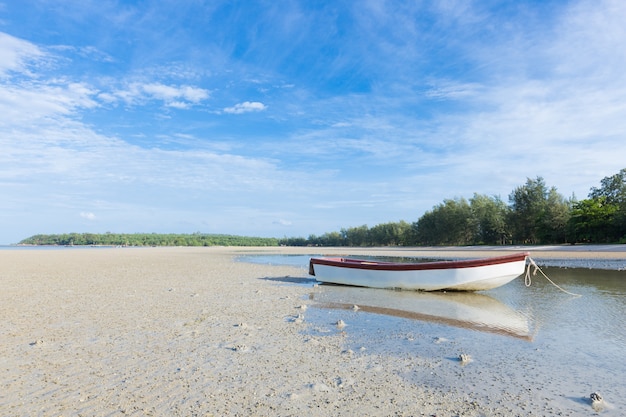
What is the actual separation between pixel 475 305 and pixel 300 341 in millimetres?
7530

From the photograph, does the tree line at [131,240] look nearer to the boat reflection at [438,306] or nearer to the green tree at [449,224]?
the green tree at [449,224]

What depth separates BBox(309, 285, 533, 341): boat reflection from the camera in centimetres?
971

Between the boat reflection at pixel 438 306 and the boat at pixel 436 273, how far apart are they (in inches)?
14.3

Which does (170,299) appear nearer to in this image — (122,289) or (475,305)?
(122,289)

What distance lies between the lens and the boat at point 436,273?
576 inches

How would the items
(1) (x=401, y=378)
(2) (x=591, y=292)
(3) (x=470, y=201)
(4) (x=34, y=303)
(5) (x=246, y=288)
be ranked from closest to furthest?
(1) (x=401, y=378), (4) (x=34, y=303), (2) (x=591, y=292), (5) (x=246, y=288), (3) (x=470, y=201)

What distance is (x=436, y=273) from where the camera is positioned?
1542 centimetres

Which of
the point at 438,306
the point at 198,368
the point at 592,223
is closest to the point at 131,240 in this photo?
the point at 592,223

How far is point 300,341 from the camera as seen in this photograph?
786cm

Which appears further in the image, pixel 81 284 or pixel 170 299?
pixel 81 284

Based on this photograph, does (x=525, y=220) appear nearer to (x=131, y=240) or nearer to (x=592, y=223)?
(x=592, y=223)

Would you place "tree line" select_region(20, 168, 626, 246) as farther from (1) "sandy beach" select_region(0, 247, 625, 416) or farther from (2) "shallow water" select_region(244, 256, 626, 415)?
(1) "sandy beach" select_region(0, 247, 625, 416)

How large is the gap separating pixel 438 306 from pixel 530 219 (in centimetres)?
5566

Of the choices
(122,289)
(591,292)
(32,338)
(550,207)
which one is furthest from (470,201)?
(32,338)
